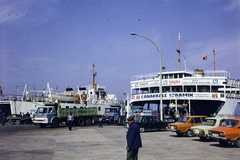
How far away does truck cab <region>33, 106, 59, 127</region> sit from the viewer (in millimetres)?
26078

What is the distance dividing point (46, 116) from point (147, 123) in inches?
448

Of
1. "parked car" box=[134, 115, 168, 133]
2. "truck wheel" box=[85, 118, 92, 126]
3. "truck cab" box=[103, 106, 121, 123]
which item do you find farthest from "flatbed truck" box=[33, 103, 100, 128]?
"parked car" box=[134, 115, 168, 133]

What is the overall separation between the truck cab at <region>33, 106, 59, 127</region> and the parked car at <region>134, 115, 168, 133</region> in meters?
10.4

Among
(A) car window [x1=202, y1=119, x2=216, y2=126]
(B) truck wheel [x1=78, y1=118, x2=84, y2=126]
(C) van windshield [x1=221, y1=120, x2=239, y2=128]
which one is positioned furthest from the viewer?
(B) truck wheel [x1=78, y1=118, x2=84, y2=126]

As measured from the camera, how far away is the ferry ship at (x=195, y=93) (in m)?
33.9

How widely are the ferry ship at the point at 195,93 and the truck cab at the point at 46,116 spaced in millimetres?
12165

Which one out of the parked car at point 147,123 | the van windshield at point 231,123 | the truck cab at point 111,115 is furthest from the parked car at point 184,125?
the truck cab at point 111,115

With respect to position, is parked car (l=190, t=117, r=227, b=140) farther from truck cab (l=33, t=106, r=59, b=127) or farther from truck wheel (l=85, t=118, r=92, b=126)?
truck wheel (l=85, t=118, r=92, b=126)

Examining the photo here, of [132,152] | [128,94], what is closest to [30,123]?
[128,94]

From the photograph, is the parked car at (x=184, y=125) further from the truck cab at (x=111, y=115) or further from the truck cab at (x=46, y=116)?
the truck cab at (x=111, y=115)

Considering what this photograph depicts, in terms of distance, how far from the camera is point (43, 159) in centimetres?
910

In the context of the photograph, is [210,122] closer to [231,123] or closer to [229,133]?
[231,123]

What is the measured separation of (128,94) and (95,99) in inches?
397

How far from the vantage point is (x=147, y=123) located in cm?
2084
